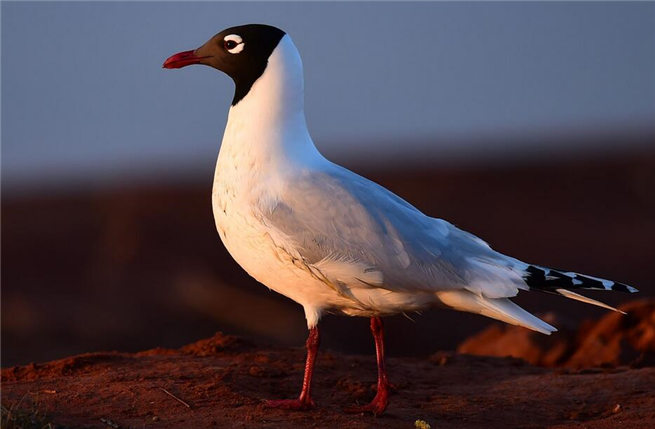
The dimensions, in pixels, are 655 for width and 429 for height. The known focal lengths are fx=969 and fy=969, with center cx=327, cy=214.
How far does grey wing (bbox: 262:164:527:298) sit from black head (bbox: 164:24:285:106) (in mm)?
923

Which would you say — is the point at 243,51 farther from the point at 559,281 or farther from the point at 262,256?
the point at 559,281

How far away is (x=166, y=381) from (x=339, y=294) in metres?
1.40

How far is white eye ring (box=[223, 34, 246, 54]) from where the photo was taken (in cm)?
669

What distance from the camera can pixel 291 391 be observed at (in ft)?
22.4

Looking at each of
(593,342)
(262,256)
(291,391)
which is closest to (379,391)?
(291,391)

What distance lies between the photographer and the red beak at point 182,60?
6.98m

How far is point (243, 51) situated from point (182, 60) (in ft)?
1.84

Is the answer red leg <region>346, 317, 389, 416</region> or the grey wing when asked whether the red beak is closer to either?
the grey wing

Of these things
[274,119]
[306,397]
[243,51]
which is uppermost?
[243,51]

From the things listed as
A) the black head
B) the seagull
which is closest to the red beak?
the black head

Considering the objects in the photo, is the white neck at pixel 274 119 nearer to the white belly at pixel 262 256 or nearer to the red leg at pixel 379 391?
the white belly at pixel 262 256

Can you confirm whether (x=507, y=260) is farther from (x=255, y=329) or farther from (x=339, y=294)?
(x=255, y=329)

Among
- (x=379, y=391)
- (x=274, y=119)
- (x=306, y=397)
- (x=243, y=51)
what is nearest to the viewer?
(x=306, y=397)

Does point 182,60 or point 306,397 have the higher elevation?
point 182,60
